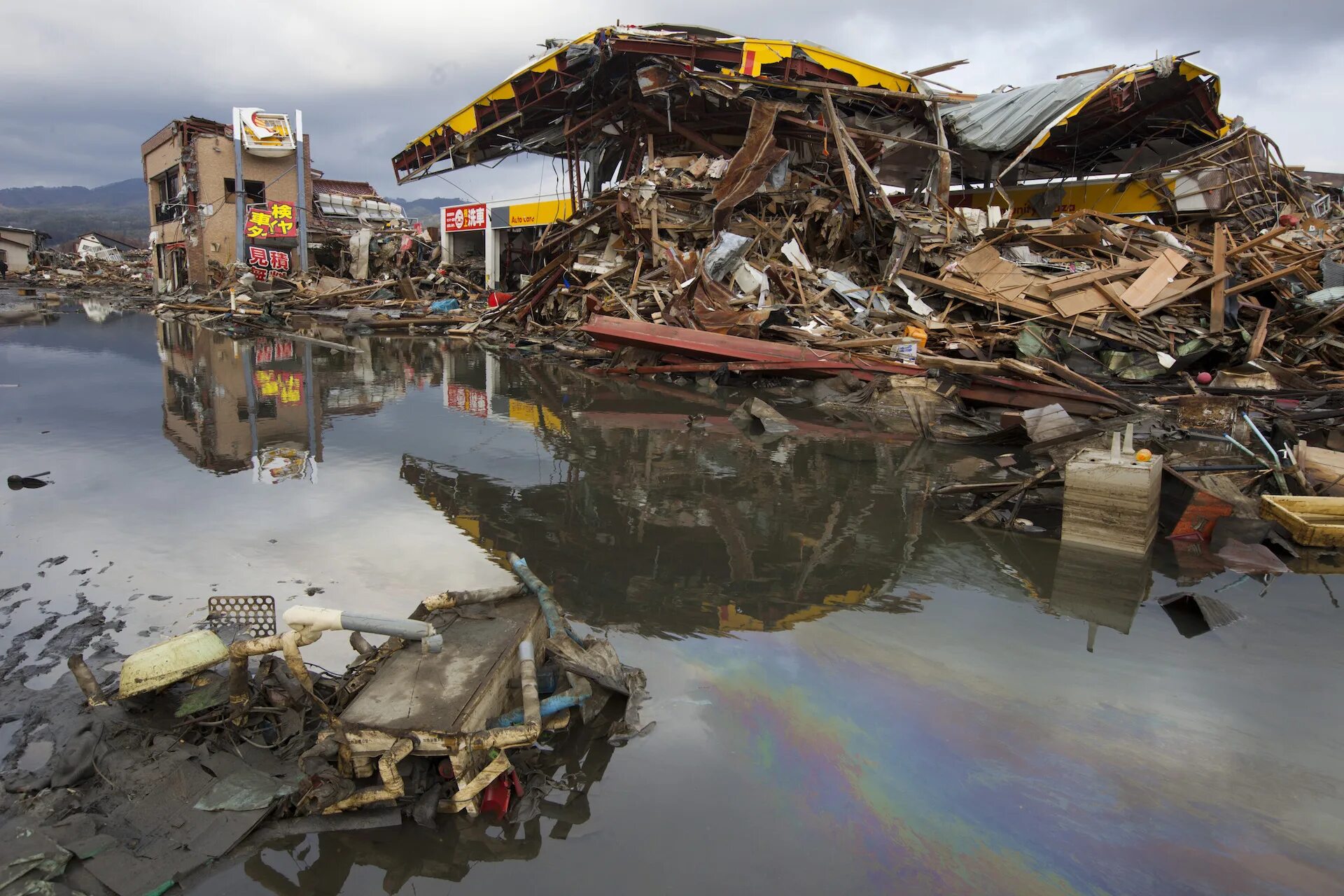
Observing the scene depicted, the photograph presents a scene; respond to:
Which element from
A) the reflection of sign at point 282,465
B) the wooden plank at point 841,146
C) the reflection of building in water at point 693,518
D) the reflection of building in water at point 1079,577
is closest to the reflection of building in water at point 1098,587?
the reflection of building in water at point 1079,577

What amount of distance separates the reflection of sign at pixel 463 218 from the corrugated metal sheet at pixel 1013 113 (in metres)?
17.3

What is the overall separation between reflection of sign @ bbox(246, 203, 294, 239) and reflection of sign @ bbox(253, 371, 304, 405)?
23140 millimetres

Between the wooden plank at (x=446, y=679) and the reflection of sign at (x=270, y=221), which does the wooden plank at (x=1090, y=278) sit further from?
the reflection of sign at (x=270, y=221)

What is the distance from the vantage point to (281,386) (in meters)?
11.9

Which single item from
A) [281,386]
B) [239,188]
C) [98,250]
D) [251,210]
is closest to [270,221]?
[251,210]

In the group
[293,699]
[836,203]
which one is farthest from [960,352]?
[293,699]

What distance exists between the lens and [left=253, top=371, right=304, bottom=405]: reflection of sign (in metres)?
10.9

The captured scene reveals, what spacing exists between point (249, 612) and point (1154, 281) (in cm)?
1307

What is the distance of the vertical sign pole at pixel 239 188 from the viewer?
31844mm

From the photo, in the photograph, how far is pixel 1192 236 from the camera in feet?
47.2

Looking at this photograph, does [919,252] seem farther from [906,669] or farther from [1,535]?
[1,535]

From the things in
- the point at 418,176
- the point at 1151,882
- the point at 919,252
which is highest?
the point at 418,176

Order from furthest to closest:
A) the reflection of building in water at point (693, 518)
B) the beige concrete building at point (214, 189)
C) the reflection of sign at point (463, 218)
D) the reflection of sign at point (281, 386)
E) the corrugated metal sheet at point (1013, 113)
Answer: the beige concrete building at point (214, 189), the reflection of sign at point (463, 218), the corrugated metal sheet at point (1013, 113), the reflection of sign at point (281, 386), the reflection of building in water at point (693, 518)

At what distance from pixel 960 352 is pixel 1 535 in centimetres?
1145
